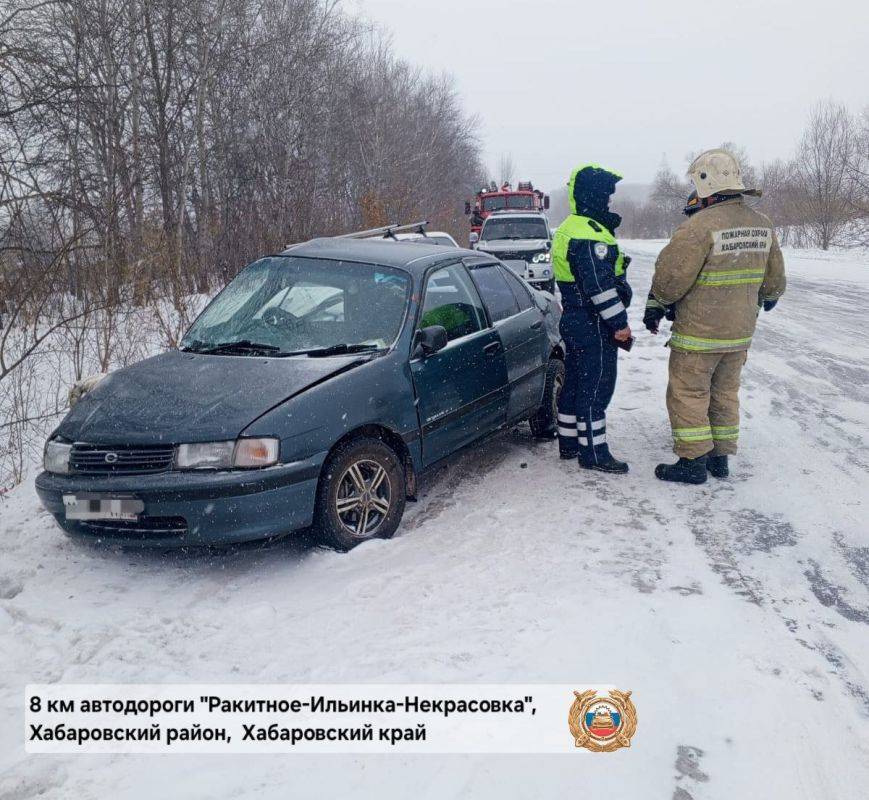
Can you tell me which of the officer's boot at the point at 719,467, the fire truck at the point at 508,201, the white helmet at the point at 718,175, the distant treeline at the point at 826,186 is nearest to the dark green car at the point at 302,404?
the officer's boot at the point at 719,467

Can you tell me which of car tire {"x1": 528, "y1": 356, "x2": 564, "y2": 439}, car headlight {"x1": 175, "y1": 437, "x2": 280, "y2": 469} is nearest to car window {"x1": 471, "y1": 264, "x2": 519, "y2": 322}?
car tire {"x1": 528, "y1": 356, "x2": 564, "y2": 439}

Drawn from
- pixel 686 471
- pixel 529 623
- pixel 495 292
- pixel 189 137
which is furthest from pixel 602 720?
pixel 189 137

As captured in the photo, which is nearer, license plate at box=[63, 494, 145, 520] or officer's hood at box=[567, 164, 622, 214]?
license plate at box=[63, 494, 145, 520]

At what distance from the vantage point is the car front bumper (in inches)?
142

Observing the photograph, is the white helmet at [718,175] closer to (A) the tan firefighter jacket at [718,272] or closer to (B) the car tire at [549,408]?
(A) the tan firefighter jacket at [718,272]

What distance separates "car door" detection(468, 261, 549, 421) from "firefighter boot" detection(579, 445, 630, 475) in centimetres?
65

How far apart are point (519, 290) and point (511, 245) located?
33.7 feet

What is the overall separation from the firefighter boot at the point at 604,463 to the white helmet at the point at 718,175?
6.37 feet

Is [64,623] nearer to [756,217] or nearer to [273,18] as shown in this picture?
[756,217]

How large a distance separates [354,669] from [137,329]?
6.41 m

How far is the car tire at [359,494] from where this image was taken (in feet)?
12.9

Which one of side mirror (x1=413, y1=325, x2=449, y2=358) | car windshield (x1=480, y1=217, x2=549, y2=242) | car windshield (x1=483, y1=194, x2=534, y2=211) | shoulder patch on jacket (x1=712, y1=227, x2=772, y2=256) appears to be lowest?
side mirror (x1=413, y1=325, x2=449, y2=358)

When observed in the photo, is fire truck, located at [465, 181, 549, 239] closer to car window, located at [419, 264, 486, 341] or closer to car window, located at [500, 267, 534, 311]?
car window, located at [500, 267, 534, 311]

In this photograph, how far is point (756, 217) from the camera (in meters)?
5.07
